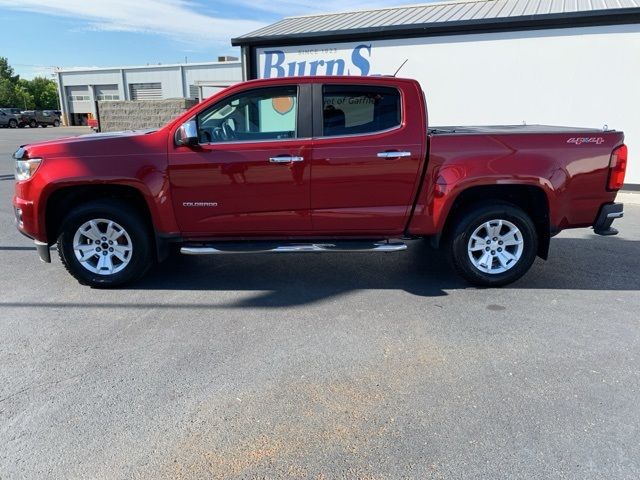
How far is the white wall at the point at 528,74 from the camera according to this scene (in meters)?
9.59

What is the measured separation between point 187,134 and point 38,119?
55819mm

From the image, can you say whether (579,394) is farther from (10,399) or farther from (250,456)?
(10,399)

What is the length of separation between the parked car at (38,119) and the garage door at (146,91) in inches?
374

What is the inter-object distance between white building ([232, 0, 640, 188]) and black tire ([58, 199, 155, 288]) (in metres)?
8.16

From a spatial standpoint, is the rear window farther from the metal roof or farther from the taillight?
the metal roof

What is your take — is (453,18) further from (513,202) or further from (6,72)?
(6,72)

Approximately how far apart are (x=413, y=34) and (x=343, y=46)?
1.67m

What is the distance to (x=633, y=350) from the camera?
140 inches

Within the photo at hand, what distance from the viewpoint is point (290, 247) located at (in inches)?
179

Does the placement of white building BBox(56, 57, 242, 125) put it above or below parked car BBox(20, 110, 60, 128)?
above

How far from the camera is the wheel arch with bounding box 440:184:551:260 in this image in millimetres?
4637

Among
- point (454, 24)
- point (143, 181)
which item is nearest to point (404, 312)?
point (143, 181)

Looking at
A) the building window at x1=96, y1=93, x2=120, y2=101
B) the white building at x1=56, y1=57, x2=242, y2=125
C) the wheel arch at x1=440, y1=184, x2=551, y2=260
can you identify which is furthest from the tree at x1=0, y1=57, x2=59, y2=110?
the wheel arch at x1=440, y1=184, x2=551, y2=260

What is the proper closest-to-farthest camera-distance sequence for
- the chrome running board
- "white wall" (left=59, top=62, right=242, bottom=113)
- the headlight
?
the headlight, the chrome running board, "white wall" (left=59, top=62, right=242, bottom=113)
